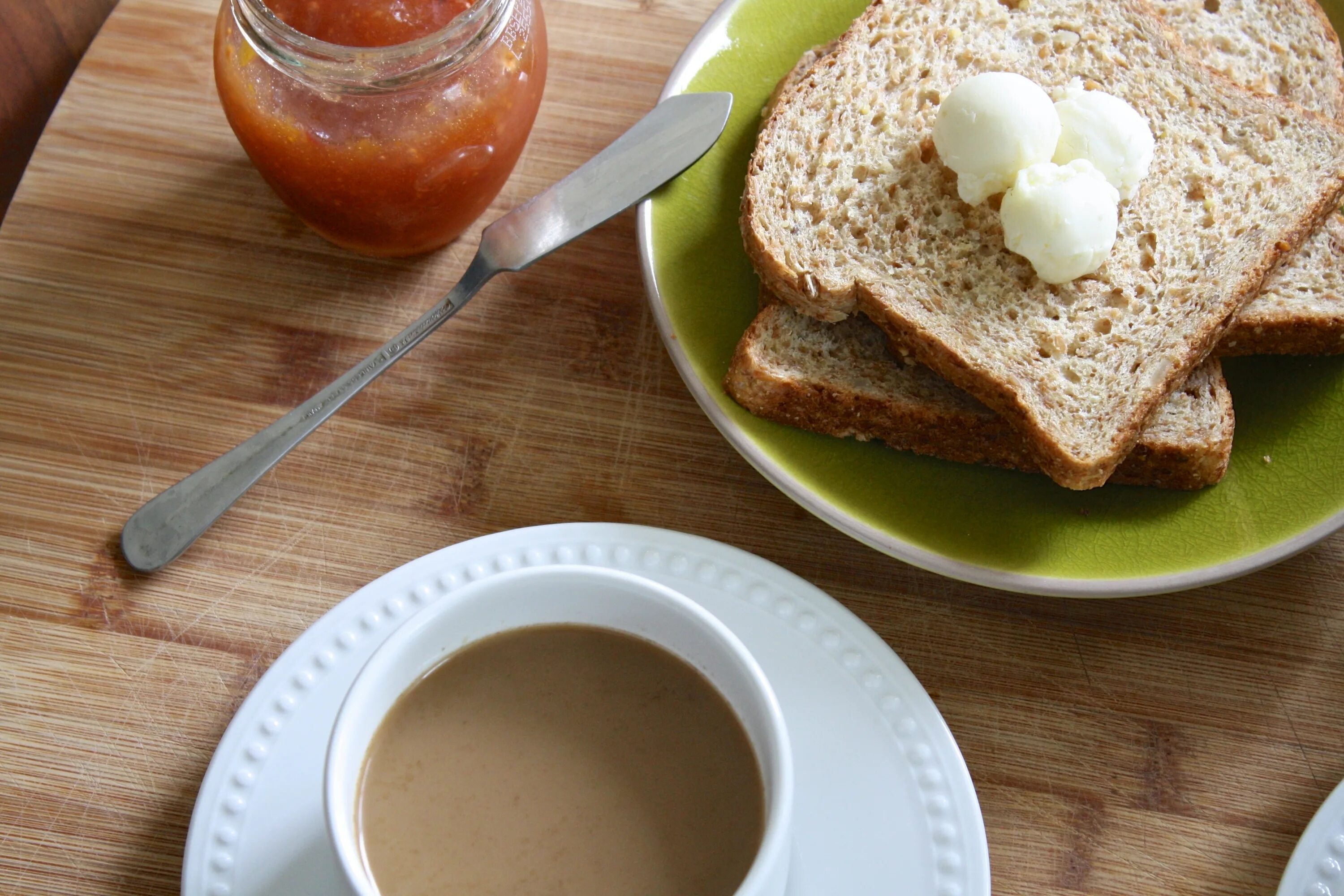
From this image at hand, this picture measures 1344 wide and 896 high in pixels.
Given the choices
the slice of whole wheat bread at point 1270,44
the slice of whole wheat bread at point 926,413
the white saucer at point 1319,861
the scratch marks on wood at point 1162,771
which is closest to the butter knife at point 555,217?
the slice of whole wheat bread at point 926,413

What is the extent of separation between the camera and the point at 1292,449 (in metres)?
1.35

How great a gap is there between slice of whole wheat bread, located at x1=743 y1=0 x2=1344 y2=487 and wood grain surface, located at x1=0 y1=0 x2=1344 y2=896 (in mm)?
246

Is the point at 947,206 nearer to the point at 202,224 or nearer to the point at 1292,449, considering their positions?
the point at 1292,449

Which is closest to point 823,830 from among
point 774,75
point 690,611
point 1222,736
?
point 690,611

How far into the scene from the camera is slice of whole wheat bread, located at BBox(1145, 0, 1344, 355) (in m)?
1.41

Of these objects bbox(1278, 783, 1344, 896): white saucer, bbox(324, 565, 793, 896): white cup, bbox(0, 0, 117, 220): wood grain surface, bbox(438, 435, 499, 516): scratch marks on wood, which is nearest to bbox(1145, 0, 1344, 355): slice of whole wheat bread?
bbox(1278, 783, 1344, 896): white saucer

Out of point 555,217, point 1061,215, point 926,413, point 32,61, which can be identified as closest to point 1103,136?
point 1061,215

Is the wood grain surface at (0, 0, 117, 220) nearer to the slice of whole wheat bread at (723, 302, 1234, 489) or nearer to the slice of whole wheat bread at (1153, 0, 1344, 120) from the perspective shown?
the slice of whole wheat bread at (723, 302, 1234, 489)

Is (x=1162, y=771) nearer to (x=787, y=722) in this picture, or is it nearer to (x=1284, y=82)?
(x=787, y=722)

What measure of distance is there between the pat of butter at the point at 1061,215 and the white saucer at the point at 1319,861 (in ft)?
2.28

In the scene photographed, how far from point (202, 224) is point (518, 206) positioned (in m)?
0.49

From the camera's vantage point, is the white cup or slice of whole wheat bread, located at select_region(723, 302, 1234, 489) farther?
slice of whole wheat bread, located at select_region(723, 302, 1234, 489)

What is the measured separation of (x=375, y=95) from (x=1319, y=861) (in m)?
1.36

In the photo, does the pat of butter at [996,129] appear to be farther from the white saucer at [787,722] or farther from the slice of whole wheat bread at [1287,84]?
the white saucer at [787,722]
